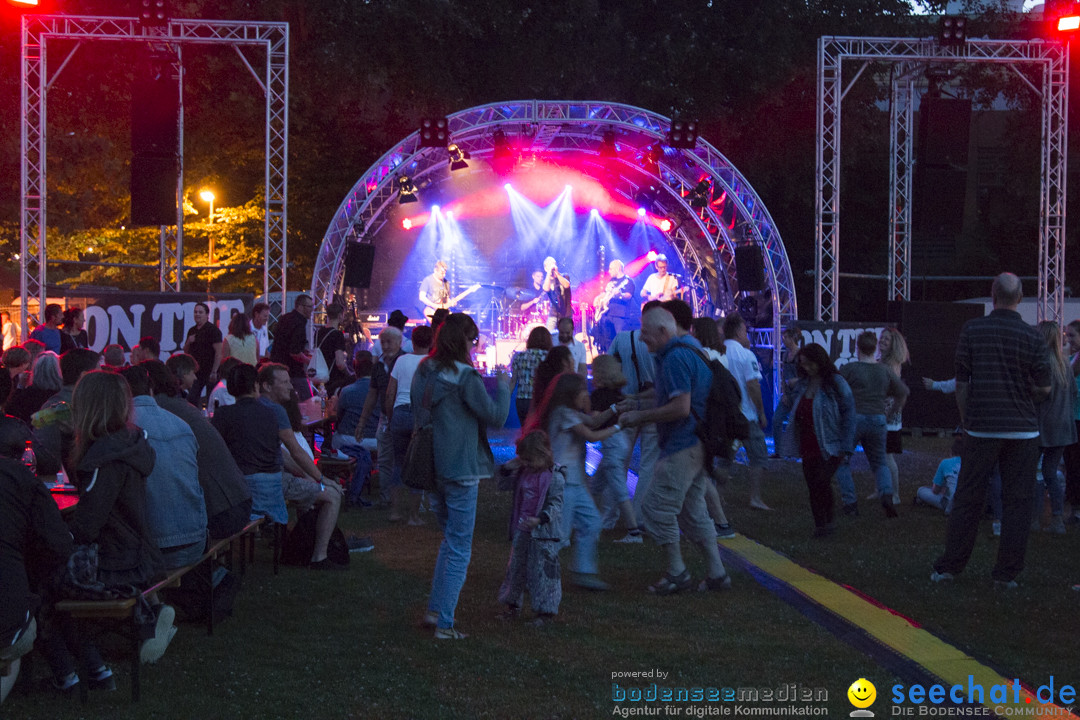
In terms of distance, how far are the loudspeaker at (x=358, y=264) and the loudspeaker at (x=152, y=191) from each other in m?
3.08

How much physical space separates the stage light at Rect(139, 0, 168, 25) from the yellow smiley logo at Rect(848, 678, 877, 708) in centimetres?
1451

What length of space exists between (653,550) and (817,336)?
9332 millimetres

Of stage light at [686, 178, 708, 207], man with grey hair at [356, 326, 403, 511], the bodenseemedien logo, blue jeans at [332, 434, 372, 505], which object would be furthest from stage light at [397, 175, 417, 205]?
the bodenseemedien logo

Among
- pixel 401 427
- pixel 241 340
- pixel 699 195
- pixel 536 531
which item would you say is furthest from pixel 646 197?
pixel 536 531

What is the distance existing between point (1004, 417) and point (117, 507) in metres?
5.04

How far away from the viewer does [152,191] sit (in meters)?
17.2

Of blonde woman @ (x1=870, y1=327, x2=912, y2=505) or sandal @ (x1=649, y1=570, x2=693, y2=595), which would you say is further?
blonde woman @ (x1=870, y1=327, x2=912, y2=505)

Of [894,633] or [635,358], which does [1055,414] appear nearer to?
[635,358]

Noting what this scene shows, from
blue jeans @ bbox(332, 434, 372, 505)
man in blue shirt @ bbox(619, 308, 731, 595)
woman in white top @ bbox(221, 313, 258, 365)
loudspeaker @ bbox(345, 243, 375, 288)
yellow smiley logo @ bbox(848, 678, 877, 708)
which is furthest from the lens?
loudspeaker @ bbox(345, 243, 375, 288)

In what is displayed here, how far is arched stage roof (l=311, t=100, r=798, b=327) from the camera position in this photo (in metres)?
18.2

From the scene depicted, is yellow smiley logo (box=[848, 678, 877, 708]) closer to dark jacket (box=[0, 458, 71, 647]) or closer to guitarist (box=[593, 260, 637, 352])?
dark jacket (box=[0, 458, 71, 647])

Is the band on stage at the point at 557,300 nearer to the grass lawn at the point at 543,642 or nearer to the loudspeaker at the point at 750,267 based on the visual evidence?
the loudspeaker at the point at 750,267

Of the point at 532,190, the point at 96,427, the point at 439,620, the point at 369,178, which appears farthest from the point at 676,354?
the point at 532,190

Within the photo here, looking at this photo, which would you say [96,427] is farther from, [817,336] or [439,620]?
[817,336]
